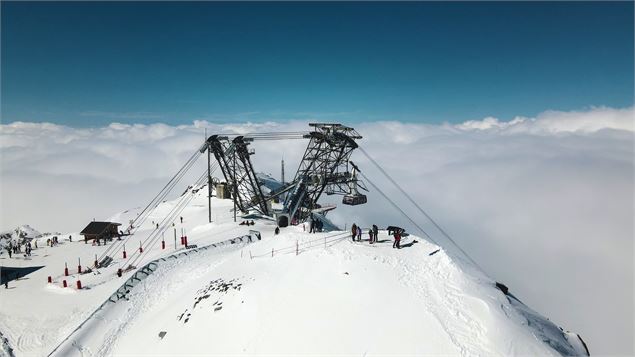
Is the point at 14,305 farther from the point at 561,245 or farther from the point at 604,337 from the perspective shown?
the point at 561,245

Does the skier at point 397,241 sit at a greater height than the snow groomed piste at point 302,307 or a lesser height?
greater

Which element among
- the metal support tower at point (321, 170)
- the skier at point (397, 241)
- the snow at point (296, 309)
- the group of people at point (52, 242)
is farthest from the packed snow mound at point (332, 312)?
the group of people at point (52, 242)

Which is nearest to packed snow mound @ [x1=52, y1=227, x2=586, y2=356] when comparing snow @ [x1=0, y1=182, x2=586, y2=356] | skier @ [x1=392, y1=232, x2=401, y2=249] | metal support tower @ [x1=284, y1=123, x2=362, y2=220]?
snow @ [x1=0, y1=182, x2=586, y2=356]

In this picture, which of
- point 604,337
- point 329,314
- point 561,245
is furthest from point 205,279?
point 561,245

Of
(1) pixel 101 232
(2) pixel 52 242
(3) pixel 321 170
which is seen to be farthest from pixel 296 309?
(2) pixel 52 242

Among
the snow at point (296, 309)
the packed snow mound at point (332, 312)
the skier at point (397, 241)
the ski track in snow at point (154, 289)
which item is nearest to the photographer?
the packed snow mound at point (332, 312)

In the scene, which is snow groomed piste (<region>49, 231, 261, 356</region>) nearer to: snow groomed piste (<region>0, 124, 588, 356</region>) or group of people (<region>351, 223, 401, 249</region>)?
snow groomed piste (<region>0, 124, 588, 356</region>)

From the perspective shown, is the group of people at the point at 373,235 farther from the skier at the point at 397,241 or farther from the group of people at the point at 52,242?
the group of people at the point at 52,242

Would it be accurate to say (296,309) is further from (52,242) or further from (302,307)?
(52,242)
